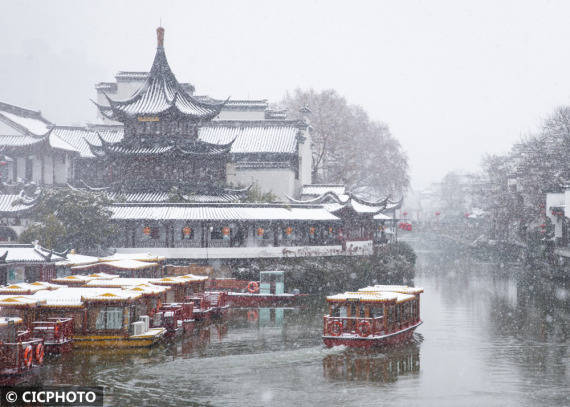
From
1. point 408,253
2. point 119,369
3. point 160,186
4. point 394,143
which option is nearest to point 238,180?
point 160,186

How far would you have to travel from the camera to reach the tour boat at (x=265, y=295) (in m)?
45.2

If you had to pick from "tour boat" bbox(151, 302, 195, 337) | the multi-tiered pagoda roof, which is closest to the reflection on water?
"tour boat" bbox(151, 302, 195, 337)

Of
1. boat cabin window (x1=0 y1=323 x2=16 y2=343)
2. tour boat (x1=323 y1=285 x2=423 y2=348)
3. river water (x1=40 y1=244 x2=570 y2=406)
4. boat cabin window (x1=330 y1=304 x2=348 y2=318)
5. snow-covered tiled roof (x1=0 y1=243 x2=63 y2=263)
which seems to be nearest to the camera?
boat cabin window (x1=0 y1=323 x2=16 y2=343)

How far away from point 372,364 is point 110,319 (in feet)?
34.7

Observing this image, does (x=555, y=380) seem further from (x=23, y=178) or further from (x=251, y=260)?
(x=23, y=178)

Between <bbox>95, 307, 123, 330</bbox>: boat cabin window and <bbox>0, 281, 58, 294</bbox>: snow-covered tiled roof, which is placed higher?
<bbox>0, 281, 58, 294</bbox>: snow-covered tiled roof

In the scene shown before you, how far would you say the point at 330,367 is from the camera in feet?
90.6

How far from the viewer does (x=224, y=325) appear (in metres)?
38.4

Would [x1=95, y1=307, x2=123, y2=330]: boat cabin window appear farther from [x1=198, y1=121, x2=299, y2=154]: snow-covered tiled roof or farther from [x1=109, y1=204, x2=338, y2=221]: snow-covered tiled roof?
[x1=198, y1=121, x2=299, y2=154]: snow-covered tiled roof

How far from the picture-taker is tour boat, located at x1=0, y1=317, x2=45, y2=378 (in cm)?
2295

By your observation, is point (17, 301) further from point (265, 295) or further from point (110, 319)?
point (265, 295)

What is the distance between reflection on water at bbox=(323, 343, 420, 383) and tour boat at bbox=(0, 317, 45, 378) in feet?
33.0

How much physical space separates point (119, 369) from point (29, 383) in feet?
11.9

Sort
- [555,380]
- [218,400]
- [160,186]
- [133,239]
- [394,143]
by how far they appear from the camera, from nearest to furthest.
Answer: [218,400], [555,380], [133,239], [160,186], [394,143]
